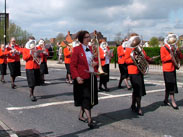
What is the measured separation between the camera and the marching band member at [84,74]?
211 inches

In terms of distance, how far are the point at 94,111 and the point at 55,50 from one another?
2421 centimetres

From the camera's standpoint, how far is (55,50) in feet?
99.9

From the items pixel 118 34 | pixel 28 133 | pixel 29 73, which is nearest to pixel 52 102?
pixel 29 73

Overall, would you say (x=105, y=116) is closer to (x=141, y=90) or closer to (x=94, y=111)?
(x=94, y=111)

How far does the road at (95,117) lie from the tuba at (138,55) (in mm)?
1164

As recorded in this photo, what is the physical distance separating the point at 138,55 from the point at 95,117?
177cm

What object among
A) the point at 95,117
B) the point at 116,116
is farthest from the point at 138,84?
the point at 95,117

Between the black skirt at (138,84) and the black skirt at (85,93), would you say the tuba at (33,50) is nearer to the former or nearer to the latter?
the black skirt at (85,93)

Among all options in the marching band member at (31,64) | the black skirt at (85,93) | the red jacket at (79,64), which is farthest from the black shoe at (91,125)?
the marching band member at (31,64)

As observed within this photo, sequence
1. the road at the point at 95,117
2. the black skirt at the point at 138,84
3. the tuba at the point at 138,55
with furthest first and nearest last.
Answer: the black skirt at the point at 138,84, the tuba at the point at 138,55, the road at the point at 95,117

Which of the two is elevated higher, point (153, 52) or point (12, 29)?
point (12, 29)

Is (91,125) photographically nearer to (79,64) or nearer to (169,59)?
(79,64)

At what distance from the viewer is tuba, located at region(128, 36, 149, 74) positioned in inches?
241

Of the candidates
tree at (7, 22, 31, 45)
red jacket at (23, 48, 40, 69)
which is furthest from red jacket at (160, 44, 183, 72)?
tree at (7, 22, 31, 45)
